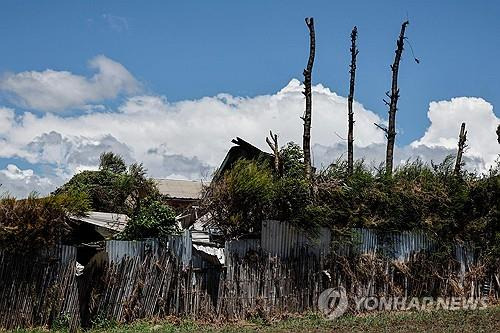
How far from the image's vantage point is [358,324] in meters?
12.5

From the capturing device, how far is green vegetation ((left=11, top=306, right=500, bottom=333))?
12.0 metres

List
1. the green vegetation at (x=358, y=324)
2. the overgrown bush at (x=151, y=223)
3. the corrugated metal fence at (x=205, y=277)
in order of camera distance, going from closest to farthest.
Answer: the green vegetation at (x=358, y=324) < the corrugated metal fence at (x=205, y=277) < the overgrown bush at (x=151, y=223)

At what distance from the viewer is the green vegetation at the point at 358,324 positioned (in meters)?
12.0

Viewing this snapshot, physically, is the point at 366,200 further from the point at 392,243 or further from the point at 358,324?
the point at 358,324

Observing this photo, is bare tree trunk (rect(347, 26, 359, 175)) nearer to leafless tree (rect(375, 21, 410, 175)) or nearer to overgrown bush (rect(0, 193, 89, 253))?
leafless tree (rect(375, 21, 410, 175))

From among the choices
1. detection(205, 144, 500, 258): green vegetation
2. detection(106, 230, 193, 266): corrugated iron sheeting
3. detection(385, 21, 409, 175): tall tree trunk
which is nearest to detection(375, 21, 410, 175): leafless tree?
detection(385, 21, 409, 175): tall tree trunk

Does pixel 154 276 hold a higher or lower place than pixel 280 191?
lower

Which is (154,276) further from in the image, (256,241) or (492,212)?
(492,212)

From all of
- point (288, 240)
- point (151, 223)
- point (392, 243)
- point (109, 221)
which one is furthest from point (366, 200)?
point (109, 221)

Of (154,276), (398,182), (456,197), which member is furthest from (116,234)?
(456,197)

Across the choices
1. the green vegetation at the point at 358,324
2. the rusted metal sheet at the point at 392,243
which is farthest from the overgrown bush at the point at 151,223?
the rusted metal sheet at the point at 392,243

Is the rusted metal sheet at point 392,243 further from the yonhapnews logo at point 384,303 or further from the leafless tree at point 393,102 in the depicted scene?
the leafless tree at point 393,102

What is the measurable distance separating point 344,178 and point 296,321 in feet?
11.9

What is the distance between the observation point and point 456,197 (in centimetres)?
1563
